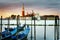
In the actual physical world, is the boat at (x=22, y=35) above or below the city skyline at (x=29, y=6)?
below

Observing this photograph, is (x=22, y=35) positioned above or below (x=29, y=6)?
below

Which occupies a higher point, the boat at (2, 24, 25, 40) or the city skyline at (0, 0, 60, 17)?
the city skyline at (0, 0, 60, 17)

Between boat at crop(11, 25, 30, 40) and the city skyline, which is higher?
the city skyline

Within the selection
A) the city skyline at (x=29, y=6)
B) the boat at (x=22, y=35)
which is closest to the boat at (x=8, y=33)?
the boat at (x=22, y=35)

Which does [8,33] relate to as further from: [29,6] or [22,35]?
[29,6]

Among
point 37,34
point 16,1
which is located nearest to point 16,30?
point 37,34

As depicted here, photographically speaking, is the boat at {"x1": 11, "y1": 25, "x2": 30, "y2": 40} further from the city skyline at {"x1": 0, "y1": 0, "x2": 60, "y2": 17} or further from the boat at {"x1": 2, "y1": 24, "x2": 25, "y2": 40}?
the city skyline at {"x1": 0, "y1": 0, "x2": 60, "y2": 17}

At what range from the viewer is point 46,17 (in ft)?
4.15

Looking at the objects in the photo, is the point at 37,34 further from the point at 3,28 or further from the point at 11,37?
the point at 3,28

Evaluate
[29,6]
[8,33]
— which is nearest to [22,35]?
[8,33]

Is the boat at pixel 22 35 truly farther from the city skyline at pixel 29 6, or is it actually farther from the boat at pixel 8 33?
the city skyline at pixel 29 6

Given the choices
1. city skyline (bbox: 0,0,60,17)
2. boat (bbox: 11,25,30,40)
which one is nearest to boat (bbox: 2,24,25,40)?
boat (bbox: 11,25,30,40)

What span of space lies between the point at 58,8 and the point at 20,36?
0.67 meters

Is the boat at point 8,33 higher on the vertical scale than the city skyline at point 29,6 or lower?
lower
